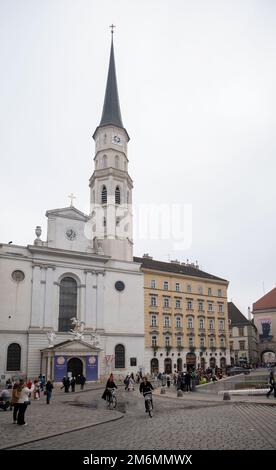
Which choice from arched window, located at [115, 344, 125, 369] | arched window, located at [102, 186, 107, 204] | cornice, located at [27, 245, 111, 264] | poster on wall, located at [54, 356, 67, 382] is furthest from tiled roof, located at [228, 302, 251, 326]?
poster on wall, located at [54, 356, 67, 382]

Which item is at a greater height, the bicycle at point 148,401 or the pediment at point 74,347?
the pediment at point 74,347

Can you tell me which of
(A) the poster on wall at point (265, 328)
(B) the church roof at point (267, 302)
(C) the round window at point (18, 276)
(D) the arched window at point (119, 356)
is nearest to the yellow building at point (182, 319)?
(D) the arched window at point (119, 356)

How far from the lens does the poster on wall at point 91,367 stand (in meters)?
45.9

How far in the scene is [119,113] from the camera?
63.1 meters

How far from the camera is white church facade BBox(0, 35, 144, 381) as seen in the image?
44.0 meters

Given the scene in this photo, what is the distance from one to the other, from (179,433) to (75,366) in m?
35.3

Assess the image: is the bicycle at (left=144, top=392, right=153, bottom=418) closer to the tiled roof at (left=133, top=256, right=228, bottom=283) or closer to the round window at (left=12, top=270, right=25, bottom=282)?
the round window at (left=12, top=270, right=25, bottom=282)

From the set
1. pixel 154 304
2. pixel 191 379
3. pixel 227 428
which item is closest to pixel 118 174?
pixel 154 304

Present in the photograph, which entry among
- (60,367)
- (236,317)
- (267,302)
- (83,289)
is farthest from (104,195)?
(267,302)

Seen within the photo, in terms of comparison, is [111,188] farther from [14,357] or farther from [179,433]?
[179,433]

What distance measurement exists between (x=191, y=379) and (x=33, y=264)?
22102mm

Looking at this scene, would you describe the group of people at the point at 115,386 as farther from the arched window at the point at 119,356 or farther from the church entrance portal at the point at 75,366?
the arched window at the point at 119,356

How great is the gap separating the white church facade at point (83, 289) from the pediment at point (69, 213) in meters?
0.12
